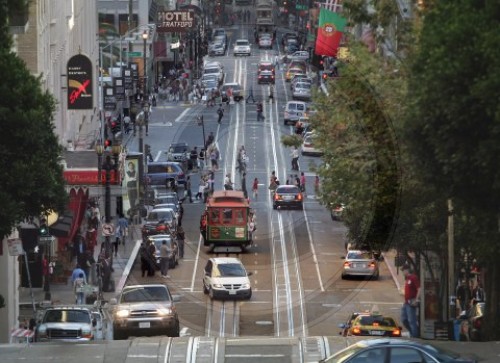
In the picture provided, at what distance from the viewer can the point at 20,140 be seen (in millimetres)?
39562

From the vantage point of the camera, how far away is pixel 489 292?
1694 inches

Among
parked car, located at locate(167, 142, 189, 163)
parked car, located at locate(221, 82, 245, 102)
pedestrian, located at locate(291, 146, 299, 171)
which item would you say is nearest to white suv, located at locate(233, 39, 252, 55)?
parked car, located at locate(221, 82, 245, 102)

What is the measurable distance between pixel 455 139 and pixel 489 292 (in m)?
7.50

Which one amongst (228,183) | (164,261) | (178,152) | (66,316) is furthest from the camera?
(178,152)

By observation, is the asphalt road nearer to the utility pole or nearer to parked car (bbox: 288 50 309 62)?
the utility pole

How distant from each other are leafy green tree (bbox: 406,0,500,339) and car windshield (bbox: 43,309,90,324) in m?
9.28

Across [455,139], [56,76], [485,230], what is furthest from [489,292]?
[56,76]

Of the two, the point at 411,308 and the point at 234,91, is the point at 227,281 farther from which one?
the point at 234,91

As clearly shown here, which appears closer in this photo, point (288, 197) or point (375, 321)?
point (375, 321)

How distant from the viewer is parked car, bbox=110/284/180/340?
46.7 meters

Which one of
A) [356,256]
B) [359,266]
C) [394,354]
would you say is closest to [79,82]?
[356,256]

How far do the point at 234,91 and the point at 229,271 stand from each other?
6334cm

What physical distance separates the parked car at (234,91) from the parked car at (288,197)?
122ft

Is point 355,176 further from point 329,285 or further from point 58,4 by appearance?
point 58,4
